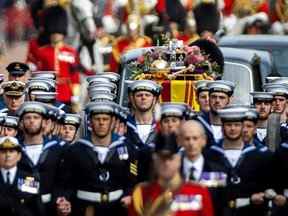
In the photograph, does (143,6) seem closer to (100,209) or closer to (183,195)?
(100,209)

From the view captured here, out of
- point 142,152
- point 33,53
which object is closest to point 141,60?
point 142,152

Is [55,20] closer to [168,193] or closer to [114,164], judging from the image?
[114,164]

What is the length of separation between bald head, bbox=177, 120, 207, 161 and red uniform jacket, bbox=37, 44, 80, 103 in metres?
11.4

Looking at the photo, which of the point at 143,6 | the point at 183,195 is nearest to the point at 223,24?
the point at 143,6

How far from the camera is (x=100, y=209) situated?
74.5 ft

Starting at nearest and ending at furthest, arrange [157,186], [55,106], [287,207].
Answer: [157,186] < [287,207] < [55,106]

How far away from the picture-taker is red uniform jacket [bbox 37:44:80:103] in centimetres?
3244

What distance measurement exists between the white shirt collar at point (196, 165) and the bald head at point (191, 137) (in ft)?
0.64

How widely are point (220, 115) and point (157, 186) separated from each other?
375 cm

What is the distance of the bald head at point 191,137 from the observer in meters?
20.5

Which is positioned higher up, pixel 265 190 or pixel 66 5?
pixel 66 5

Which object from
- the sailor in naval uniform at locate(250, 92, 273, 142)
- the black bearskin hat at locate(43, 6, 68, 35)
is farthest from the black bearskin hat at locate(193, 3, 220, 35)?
the sailor in naval uniform at locate(250, 92, 273, 142)

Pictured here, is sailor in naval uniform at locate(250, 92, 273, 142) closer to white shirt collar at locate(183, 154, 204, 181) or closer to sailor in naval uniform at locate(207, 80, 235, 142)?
sailor in naval uniform at locate(207, 80, 235, 142)

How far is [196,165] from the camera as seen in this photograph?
21328 millimetres
